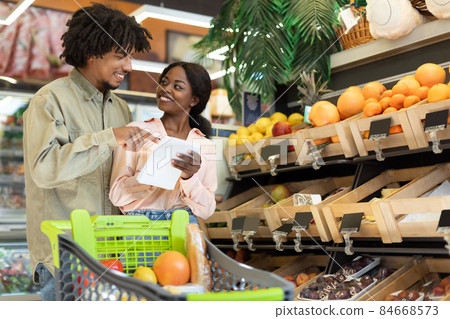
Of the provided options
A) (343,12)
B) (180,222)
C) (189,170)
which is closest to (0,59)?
(343,12)

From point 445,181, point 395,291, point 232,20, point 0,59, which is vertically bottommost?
point 395,291

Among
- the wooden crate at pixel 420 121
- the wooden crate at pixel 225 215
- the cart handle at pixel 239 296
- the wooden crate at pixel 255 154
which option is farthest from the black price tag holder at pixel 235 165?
the cart handle at pixel 239 296

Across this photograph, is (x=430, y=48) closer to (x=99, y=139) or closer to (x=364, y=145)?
(x=364, y=145)

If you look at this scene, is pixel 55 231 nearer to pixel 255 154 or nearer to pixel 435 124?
pixel 435 124

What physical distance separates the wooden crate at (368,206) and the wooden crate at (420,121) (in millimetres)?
235

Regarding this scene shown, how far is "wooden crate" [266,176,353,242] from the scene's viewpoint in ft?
7.56

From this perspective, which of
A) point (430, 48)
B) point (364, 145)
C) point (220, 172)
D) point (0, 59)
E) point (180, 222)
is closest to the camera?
point (180, 222)

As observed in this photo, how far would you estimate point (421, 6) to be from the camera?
258 cm

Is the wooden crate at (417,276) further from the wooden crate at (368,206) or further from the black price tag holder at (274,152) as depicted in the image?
the black price tag holder at (274,152)

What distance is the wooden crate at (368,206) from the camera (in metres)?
2.04

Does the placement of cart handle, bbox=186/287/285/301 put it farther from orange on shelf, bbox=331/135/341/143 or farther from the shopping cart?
orange on shelf, bbox=331/135/341/143

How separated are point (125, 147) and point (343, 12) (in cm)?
166

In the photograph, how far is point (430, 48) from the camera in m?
2.68

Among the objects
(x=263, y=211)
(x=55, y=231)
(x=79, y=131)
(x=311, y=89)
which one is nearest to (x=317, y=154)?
(x=263, y=211)
